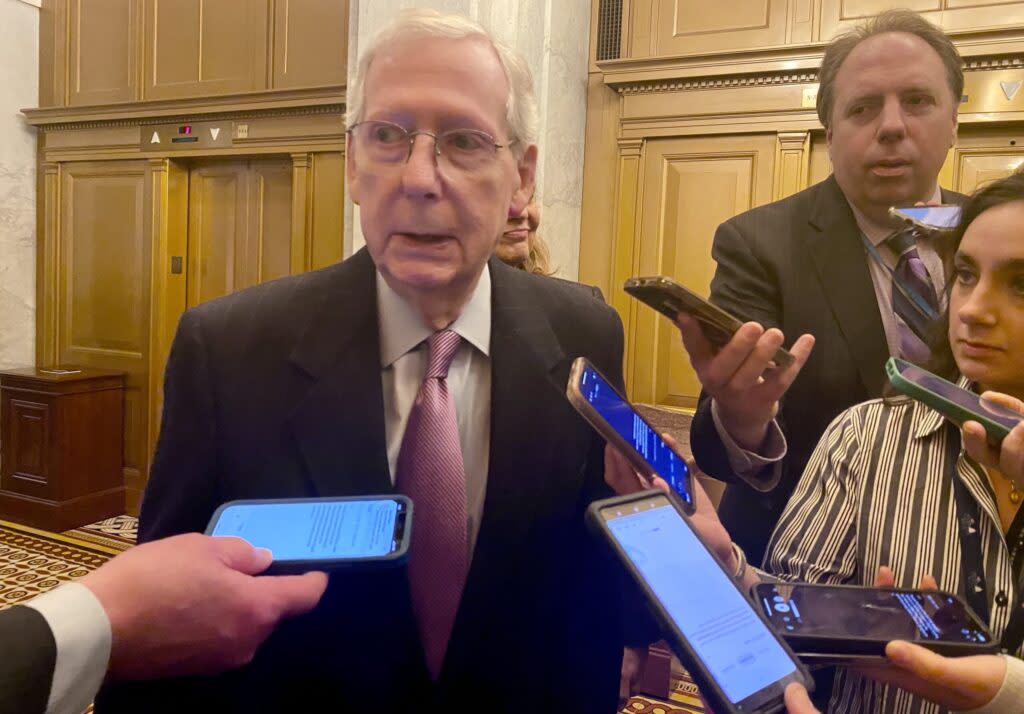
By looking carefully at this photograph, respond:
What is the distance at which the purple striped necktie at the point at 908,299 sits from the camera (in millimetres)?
1599

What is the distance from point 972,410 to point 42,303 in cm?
721

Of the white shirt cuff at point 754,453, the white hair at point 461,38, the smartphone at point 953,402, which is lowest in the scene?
the white shirt cuff at point 754,453

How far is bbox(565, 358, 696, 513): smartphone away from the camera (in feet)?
3.38

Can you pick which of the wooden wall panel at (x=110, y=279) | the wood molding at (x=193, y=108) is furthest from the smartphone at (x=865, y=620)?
the wooden wall panel at (x=110, y=279)

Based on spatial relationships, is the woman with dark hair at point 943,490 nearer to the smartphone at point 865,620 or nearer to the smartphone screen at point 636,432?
the smartphone at point 865,620

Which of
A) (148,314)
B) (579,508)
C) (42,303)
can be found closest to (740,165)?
(579,508)

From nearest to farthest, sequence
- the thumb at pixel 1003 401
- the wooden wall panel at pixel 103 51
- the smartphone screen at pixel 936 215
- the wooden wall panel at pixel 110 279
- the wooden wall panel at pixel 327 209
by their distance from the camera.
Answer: the thumb at pixel 1003 401 → the smartphone screen at pixel 936 215 → the wooden wall panel at pixel 327 209 → the wooden wall panel at pixel 103 51 → the wooden wall panel at pixel 110 279

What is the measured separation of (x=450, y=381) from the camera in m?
1.34

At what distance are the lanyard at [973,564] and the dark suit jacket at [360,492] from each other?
21.0 inches

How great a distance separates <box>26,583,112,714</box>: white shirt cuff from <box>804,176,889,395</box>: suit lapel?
144 cm

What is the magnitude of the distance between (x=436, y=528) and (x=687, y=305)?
19.7 inches

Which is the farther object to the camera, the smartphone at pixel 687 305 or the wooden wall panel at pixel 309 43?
the wooden wall panel at pixel 309 43

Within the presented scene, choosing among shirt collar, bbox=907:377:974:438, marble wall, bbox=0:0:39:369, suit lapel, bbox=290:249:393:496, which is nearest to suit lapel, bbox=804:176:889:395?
shirt collar, bbox=907:377:974:438

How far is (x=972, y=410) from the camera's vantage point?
1.01m
